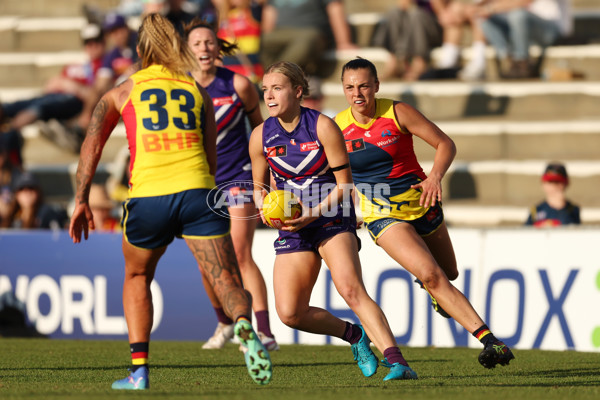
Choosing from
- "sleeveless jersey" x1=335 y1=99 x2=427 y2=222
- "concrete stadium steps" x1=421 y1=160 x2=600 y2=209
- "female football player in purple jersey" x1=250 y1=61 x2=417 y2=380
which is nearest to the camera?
"female football player in purple jersey" x1=250 y1=61 x2=417 y2=380

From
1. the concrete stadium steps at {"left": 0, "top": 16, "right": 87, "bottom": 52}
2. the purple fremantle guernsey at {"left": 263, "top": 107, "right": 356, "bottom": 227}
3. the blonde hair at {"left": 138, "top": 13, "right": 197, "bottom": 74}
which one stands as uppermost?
the concrete stadium steps at {"left": 0, "top": 16, "right": 87, "bottom": 52}

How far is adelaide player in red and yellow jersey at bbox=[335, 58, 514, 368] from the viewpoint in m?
6.96

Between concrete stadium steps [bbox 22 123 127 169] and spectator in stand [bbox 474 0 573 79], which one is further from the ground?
spectator in stand [bbox 474 0 573 79]

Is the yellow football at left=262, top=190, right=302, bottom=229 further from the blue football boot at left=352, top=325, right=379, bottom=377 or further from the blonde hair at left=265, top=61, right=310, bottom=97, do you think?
the blue football boot at left=352, top=325, right=379, bottom=377

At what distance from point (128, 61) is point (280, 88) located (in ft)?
29.2

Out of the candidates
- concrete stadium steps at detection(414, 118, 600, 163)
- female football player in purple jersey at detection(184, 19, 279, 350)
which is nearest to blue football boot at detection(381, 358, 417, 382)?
female football player in purple jersey at detection(184, 19, 279, 350)

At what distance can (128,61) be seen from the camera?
1511 centimetres

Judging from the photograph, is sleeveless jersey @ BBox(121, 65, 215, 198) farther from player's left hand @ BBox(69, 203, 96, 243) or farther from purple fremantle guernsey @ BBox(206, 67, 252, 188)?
purple fremantle guernsey @ BBox(206, 67, 252, 188)

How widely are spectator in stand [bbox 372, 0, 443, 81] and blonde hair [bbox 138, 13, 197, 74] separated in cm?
928

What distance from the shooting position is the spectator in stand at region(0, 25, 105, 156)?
48.5ft

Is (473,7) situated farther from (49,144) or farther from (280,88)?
(280,88)

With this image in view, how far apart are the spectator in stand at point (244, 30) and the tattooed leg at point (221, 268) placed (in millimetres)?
8559

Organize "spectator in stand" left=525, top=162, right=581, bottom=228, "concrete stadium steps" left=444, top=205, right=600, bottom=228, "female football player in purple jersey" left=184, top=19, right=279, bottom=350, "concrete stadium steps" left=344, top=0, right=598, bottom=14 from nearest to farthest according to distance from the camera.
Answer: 1. "female football player in purple jersey" left=184, top=19, right=279, bottom=350
2. "spectator in stand" left=525, top=162, right=581, bottom=228
3. "concrete stadium steps" left=444, top=205, right=600, bottom=228
4. "concrete stadium steps" left=344, top=0, right=598, bottom=14

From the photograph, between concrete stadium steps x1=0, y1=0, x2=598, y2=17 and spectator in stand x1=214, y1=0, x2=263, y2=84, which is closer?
spectator in stand x1=214, y1=0, x2=263, y2=84
